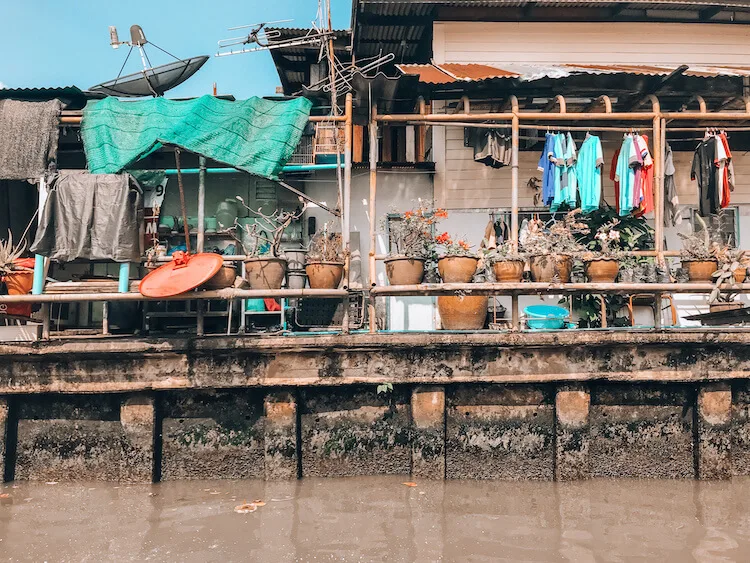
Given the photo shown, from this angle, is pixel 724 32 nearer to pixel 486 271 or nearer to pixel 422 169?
pixel 422 169

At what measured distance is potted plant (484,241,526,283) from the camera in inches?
289

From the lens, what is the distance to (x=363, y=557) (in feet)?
17.9

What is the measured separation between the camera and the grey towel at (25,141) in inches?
330

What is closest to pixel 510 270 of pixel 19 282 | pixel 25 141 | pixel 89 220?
pixel 89 220

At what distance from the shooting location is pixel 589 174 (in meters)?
9.78

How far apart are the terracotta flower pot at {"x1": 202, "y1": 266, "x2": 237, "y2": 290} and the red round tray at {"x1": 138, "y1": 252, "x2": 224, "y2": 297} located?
0.45 ft

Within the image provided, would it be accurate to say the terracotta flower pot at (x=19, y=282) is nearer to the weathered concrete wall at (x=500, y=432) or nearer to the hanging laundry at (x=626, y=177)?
the weathered concrete wall at (x=500, y=432)

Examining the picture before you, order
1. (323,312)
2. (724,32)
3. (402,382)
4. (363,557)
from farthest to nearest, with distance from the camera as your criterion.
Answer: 1. (724,32)
2. (323,312)
3. (402,382)
4. (363,557)

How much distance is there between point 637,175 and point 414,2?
490 centimetres

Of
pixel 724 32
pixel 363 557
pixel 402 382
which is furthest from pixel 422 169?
pixel 363 557

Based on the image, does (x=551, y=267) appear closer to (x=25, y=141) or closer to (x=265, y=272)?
(x=265, y=272)

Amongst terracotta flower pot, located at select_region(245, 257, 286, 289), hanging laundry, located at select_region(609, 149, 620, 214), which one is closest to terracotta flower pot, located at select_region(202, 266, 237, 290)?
terracotta flower pot, located at select_region(245, 257, 286, 289)

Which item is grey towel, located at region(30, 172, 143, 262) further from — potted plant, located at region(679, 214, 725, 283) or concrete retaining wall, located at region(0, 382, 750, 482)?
potted plant, located at region(679, 214, 725, 283)

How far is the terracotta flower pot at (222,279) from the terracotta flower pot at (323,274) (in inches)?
34.1
